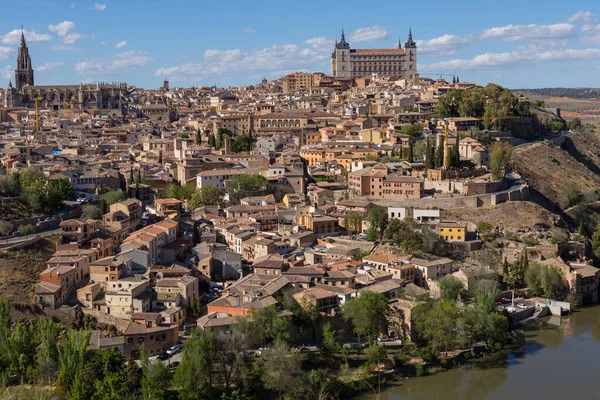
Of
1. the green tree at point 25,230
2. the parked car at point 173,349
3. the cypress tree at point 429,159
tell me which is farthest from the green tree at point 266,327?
the cypress tree at point 429,159

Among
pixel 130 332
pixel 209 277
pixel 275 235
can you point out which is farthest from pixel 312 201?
pixel 130 332

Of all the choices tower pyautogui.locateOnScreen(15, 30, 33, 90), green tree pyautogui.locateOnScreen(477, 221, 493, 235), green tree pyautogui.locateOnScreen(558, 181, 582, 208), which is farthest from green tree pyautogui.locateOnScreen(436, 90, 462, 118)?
tower pyautogui.locateOnScreen(15, 30, 33, 90)

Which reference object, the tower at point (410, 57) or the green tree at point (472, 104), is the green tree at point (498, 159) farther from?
the tower at point (410, 57)

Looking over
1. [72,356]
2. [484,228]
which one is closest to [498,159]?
[484,228]

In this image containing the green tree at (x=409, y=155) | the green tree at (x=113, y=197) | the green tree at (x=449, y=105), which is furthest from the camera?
the green tree at (x=449, y=105)

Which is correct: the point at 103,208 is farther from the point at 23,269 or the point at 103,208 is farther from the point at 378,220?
the point at 378,220

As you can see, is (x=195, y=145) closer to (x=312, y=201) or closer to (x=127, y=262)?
(x=312, y=201)
